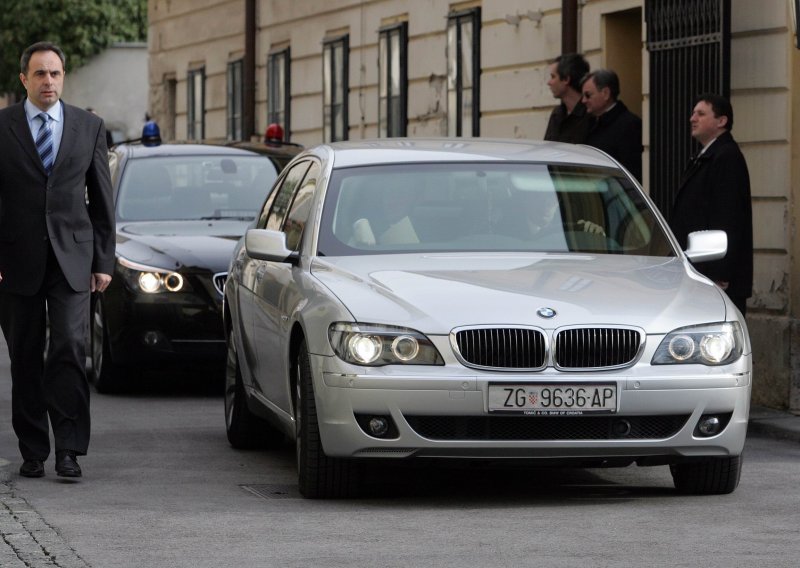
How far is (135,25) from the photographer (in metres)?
58.7

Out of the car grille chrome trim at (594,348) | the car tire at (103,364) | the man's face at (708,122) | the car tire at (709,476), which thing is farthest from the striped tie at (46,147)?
the car tire at (103,364)

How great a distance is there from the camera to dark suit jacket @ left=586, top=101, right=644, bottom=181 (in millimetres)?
12328

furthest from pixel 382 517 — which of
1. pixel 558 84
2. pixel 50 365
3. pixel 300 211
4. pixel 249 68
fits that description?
pixel 249 68

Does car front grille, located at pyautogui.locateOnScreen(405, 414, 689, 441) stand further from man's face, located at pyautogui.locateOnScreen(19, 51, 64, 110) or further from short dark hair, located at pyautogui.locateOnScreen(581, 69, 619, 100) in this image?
short dark hair, located at pyautogui.locateOnScreen(581, 69, 619, 100)

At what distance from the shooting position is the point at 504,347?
7.57 metres

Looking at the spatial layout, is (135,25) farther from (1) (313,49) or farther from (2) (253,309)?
(2) (253,309)

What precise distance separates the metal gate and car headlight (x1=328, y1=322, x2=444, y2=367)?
5.82 m

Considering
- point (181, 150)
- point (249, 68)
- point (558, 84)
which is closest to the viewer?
point (558, 84)

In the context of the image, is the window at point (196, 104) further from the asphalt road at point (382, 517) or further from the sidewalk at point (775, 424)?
the asphalt road at point (382, 517)

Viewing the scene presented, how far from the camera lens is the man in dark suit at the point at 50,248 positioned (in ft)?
28.3

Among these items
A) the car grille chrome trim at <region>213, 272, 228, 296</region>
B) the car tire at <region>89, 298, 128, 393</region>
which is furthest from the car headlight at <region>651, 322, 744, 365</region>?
the car tire at <region>89, 298, 128, 393</region>

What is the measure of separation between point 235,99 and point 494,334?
20.8 metres

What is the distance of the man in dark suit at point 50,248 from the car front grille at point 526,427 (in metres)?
1.82

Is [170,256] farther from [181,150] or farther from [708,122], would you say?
[708,122]
